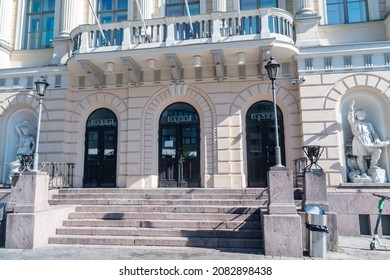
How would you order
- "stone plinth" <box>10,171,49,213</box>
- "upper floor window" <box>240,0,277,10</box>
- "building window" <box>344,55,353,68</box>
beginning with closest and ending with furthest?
"stone plinth" <box>10,171,49,213</box> < "building window" <box>344,55,353,68</box> < "upper floor window" <box>240,0,277,10</box>

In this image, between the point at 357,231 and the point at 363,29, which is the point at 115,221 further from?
the point at 363,29

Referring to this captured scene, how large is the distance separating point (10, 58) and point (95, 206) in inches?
422

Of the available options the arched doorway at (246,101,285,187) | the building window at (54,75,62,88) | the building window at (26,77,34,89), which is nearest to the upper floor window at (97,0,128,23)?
the building window at (54,75,62,88)

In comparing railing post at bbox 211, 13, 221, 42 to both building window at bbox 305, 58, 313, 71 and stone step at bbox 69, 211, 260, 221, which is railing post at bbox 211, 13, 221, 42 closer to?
building window at bbox 305, 58, 313, 71

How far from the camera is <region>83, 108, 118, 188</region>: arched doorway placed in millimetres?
14641

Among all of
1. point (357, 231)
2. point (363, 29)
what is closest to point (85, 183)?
point (357, 231)

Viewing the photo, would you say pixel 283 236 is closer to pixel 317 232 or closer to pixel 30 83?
pixel 317 232

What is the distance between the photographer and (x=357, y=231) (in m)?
10.3

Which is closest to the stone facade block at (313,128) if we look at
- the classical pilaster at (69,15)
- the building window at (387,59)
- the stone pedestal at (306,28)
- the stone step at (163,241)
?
the building window at (387,59)

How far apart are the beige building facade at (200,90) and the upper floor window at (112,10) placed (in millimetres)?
55

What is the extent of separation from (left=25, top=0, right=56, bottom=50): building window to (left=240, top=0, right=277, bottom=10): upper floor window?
9.91 m

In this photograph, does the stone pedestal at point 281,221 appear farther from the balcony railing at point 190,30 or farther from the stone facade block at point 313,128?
the balcony railing at point 190,30

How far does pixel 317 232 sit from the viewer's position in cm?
765

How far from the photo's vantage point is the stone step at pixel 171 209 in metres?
9.79
